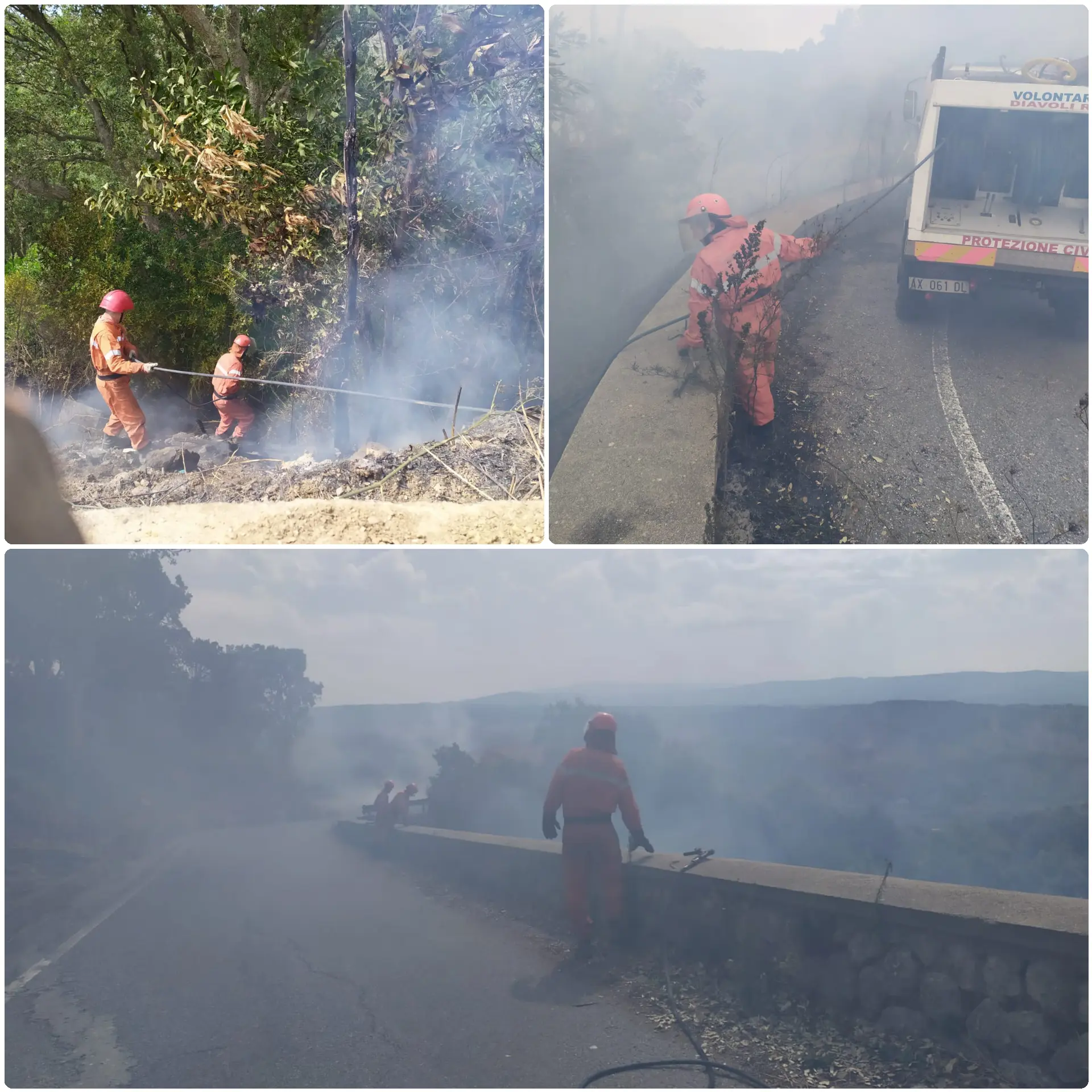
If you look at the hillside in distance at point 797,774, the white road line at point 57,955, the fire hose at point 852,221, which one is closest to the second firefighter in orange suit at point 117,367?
the hillside in distance at point 797,774

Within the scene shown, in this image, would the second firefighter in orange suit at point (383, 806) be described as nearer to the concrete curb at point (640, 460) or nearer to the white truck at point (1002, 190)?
the concrete curb at point (640, 460)

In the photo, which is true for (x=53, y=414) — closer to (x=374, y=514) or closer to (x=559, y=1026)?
(x=374, y=514)

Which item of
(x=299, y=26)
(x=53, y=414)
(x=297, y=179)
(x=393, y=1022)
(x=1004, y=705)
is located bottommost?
(x=393, y=1022)

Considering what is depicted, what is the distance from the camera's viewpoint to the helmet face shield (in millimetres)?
4250

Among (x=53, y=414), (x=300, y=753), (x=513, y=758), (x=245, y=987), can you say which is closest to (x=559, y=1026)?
(x=513, y=758)

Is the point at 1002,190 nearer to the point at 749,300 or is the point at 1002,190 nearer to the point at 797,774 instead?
the point at 749,300

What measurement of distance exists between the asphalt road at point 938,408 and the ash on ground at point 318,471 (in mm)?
1546

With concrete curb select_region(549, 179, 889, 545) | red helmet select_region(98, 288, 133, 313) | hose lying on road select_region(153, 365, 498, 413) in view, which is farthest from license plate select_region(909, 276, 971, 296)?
red helmet select_region(98, 288, 133, 313)

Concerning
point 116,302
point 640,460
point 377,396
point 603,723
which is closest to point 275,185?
point 116,302

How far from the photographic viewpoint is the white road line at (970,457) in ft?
12.3

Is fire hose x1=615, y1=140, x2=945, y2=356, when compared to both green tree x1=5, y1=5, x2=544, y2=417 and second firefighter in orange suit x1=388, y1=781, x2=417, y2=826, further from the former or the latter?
second firefighter in orange suit x1=388, y1=781, x2=417, y2=826

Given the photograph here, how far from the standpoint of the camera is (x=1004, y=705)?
4.14 metres

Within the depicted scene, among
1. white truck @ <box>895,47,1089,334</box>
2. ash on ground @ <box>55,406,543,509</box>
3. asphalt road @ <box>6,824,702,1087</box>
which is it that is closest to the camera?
asphalt road @ <box>6,824,702,1087</box>

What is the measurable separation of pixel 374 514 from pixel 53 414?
6.96ft
